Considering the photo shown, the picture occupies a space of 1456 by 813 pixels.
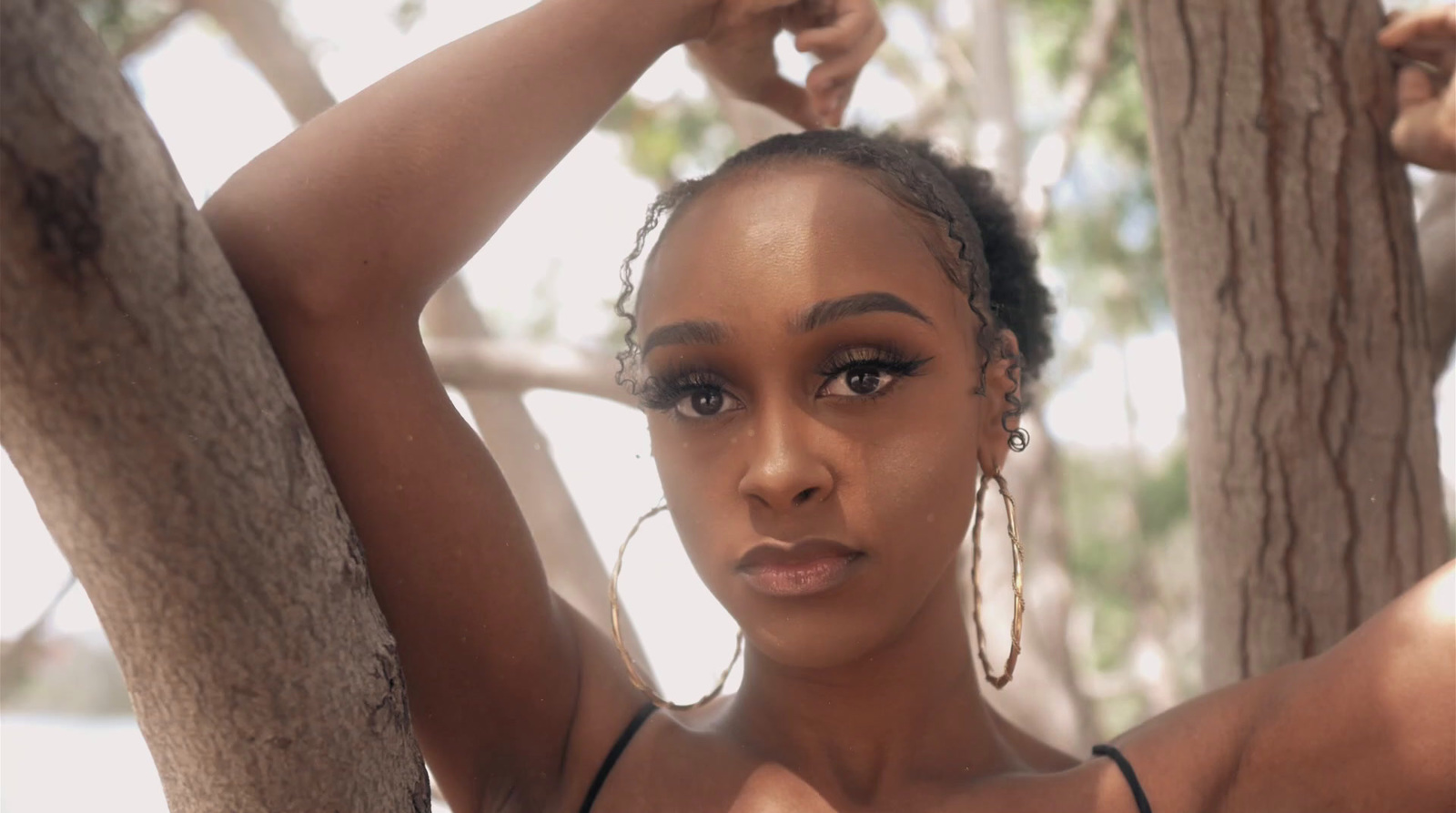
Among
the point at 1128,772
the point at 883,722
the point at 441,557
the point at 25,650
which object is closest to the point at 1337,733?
the point at 1128,772

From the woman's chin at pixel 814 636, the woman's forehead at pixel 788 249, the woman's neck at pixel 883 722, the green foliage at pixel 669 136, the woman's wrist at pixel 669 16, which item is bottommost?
the woman's neck at pixel 883 722

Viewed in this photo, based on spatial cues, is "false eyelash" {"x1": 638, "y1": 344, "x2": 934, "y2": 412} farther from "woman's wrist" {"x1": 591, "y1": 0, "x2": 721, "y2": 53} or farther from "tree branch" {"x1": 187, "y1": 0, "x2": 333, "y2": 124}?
"tree branch" {"x1": 187, "y1": 0, "x2": 333, "y2": 124}

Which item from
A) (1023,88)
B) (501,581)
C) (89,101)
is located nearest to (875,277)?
(501,581)

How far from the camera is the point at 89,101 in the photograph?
3.11 feet

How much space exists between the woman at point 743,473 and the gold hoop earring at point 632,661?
1.6 inches

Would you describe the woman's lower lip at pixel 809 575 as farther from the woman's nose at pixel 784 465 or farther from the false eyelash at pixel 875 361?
the false eyelash at pixel 875 361

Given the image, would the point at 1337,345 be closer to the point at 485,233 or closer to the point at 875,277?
the point at 875,277

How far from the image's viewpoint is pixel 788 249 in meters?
1.53

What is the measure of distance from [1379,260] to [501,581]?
1.50 metres

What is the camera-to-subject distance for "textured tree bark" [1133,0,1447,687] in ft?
6.98

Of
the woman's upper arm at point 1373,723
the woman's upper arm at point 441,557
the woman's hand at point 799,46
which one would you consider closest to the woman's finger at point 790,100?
the woman's hand at point 799,46

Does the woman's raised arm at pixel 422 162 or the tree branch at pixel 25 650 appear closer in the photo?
the woman's raised arm at pixel 422 162

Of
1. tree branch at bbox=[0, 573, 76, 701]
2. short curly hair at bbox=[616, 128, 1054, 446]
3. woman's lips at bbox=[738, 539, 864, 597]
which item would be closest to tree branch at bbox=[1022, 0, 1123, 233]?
short curly hair at bbox=[616, 128, 1054, 446]

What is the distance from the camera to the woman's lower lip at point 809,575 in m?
1.49
